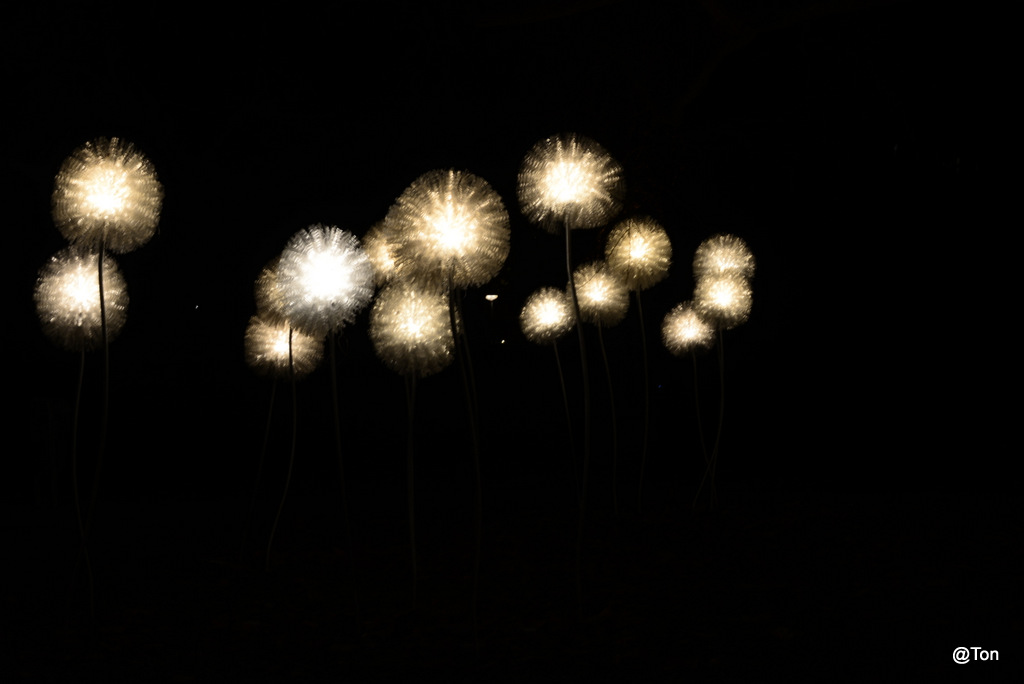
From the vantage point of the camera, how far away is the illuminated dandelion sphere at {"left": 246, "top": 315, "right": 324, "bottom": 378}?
17.5 feet

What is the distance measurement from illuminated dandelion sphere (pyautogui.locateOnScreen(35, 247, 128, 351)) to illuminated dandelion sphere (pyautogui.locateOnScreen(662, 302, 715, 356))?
4679mm

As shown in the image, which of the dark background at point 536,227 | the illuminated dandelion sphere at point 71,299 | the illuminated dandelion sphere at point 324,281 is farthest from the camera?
the dark background at point 536,227

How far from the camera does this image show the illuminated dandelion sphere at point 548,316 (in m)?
6.38

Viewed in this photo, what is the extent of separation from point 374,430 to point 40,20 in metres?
6.74

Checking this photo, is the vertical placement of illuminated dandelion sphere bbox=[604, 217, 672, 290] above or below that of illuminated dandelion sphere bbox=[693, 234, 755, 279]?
below

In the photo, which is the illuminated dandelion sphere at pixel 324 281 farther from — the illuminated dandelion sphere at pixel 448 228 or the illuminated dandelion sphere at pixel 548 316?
the illuminated dandelion sphere at pixel 548 316

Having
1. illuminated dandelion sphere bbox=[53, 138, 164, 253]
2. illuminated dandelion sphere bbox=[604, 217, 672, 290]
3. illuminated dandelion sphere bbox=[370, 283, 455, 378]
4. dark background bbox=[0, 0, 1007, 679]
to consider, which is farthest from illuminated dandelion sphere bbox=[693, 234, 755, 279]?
illuminated dandelion sphere bbox=[53, 138, 164, 253]

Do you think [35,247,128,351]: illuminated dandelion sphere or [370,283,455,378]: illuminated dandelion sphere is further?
[35,247,128,351]: illuminated dandelion sphere

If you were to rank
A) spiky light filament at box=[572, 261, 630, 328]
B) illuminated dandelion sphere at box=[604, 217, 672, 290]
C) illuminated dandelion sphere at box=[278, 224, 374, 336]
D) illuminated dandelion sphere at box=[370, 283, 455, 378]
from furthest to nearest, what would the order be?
1. spiky light filament at box=[572, 261, 630, 328]
2. illuminated dandelion sphere at box=[604, 217, 672, 290]
3. illuminated dandelion sphere at box=[370, 283, 455, 378]
4. illuminated dandelion sphere at box=[278, 224, 374, 336]

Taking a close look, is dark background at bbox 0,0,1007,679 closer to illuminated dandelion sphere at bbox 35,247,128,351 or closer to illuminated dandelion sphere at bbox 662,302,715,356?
illuminated dandelion sphere at bbox 35,247,128,351

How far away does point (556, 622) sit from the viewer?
3.80 meters

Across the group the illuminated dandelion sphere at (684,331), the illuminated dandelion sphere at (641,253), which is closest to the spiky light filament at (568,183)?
the illuminated dandelion sphere at (641,253)

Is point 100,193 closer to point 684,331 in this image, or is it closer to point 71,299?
point 71,299

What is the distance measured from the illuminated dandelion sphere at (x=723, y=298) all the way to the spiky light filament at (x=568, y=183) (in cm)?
281
